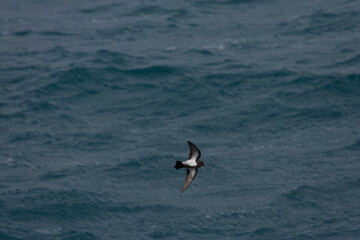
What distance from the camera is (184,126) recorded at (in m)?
64.9

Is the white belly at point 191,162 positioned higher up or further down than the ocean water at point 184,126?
higher up

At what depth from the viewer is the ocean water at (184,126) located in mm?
56281

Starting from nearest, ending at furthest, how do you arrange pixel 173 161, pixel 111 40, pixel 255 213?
pixel 255 213
pixel 173 161
pixel 111 40

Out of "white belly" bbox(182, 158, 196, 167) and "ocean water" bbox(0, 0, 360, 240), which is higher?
"white belly" bbox(182, 158, 196, 167)

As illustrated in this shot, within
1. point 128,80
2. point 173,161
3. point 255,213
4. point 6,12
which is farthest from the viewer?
point 6,12

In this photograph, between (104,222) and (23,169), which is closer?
(104,222)

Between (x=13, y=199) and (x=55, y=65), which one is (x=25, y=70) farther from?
(x=13, y=199)

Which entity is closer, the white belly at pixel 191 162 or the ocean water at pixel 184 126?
the white belly at pixel 191 162

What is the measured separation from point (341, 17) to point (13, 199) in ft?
150

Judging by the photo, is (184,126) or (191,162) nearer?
(191,162)

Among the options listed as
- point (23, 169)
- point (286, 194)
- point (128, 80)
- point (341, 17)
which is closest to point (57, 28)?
point (128, 80)

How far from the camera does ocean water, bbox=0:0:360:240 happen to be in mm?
56281

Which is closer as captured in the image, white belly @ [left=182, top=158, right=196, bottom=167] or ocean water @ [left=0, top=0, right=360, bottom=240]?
white belly @ [left=182, top=158, right=196, bottom=167]

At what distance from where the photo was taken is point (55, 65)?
74.6 m
